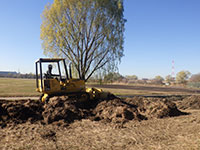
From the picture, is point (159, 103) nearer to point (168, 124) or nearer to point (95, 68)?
point (168, 124)

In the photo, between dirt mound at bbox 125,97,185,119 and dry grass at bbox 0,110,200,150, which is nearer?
dry grass at bbox 0,110,200,150

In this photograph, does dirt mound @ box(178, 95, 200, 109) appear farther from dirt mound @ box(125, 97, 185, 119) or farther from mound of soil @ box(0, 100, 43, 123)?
mound of soil @ box(0, 100, 43, 123)

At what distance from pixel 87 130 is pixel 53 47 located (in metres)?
13.1

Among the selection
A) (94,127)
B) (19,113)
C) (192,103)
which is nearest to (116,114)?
(94,127)

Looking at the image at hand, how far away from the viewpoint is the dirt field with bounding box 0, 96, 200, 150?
222 inches

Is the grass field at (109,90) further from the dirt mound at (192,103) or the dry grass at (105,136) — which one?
the dry grass at (105,136)

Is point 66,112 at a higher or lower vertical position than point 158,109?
higher

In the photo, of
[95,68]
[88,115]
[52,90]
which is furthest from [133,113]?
[95,68]

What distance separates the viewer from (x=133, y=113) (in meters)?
9.21

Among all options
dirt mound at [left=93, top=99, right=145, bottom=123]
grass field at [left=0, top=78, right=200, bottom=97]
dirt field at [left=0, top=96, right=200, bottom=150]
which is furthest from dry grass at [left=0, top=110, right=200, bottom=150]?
grass field at [left=0, top=78, right=200, bottom=97]

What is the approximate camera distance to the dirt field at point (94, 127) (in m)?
5.64

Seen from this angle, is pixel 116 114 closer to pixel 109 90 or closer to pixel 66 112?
pixel 66 112

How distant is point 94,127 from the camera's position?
7.54 metres

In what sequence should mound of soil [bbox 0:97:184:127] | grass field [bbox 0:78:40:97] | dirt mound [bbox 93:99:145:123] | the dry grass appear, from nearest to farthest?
the dry grass < mound of soil [bbox 0:97:184:127] < dirt mound [bbox 93:99:145:123] < grass field [bbox 0:78:40:97]
